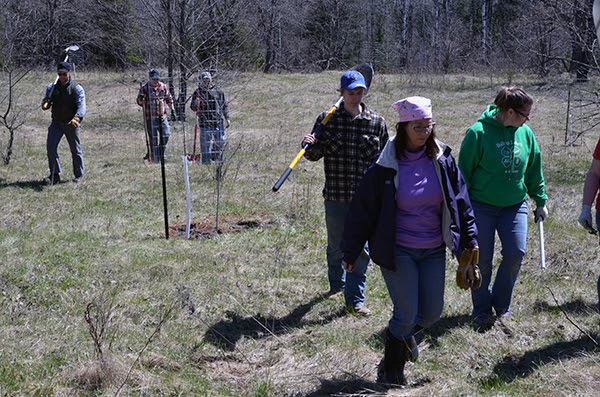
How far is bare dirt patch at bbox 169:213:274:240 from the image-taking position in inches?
298

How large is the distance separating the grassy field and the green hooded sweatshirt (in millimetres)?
1093

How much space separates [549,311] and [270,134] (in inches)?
441

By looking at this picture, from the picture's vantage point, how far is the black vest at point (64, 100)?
32.7ft

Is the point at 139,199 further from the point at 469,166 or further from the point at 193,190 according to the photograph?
the point at 469,166

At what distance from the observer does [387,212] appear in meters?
3.55

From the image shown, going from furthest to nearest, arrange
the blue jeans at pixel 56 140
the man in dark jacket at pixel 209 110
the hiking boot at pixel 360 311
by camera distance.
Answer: the blue jeans at pixel 56 140 → the man in dark jacket at pixel 209 110 → the hiking boot at pixel 360 311

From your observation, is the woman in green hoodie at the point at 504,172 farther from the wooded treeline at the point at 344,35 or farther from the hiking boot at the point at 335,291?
the wooded treeline at the point at 344,35

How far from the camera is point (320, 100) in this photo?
22.1 metres

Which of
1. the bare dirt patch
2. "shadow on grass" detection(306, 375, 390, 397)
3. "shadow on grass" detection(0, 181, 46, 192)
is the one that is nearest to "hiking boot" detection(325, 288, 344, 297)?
"shadow on grass" detection(306, 375, 390, 397)

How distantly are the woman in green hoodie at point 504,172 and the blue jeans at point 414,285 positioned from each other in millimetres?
1091

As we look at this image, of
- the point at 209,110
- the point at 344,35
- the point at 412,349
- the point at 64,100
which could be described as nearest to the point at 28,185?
the point at 64,100

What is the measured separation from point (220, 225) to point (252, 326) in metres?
2.94

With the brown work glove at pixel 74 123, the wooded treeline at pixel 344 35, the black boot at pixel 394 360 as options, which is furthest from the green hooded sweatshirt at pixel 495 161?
the wooded treeline at pixel 344 35

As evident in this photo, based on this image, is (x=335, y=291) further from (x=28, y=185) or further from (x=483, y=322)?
(x=28, y=185)
